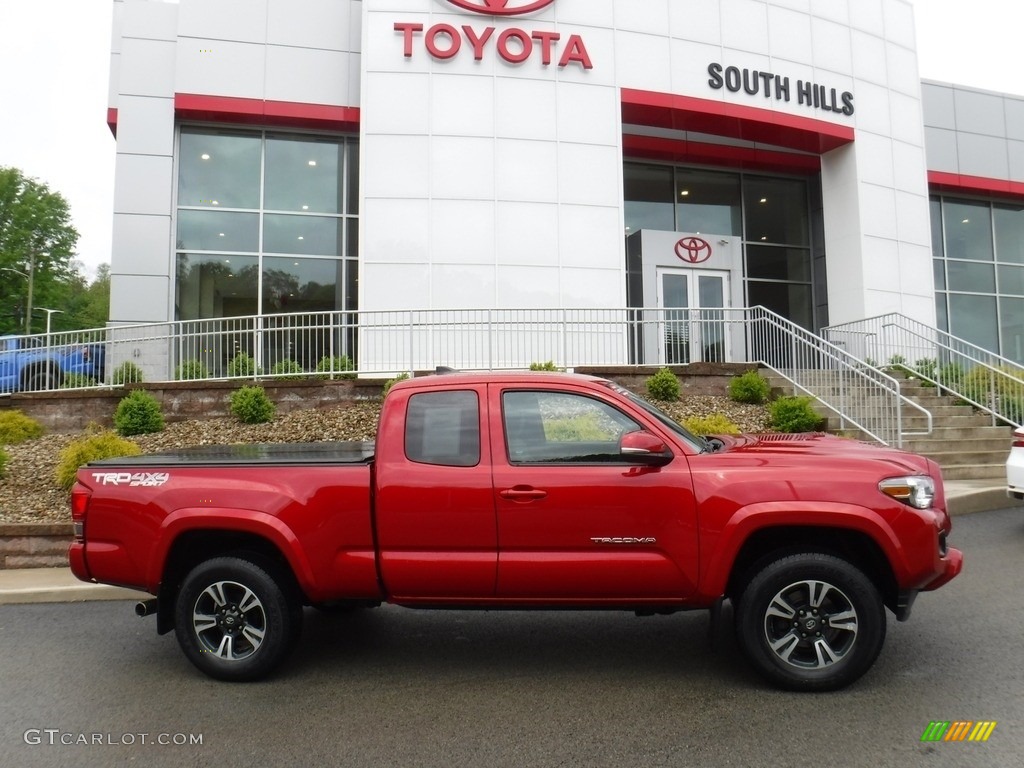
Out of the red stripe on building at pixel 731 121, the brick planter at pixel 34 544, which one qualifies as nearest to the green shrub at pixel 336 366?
the brick planter at pixel 34 544

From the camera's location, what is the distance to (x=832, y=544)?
4230 millimetres

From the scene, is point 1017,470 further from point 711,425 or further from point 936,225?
point 936,225

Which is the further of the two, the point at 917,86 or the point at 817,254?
the point at 817,254

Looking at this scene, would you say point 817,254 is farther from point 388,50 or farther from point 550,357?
point 388,50

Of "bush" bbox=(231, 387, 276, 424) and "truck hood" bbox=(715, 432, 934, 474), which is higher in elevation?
"truck hood" bbox=(715, 432, 934, 474)

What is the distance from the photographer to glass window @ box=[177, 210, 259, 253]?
56.9 feet

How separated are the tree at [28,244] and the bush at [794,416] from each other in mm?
54934

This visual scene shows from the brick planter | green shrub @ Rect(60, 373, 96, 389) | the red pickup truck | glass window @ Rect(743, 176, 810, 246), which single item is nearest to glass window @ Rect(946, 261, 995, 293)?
glass window @ Rect(743, 176, 810, 246)

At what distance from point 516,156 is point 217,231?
7.43 m

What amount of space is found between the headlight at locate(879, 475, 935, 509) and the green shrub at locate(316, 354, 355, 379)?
10011 mm

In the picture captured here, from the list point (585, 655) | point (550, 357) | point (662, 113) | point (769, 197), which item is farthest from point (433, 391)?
point (769, 197)

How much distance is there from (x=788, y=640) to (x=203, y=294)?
16.3m

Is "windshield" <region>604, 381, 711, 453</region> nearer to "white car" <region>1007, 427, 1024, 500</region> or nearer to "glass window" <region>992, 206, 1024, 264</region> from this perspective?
"white car" <region>1007, 427, 1024, 500</region>

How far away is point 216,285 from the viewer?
17.3 m
